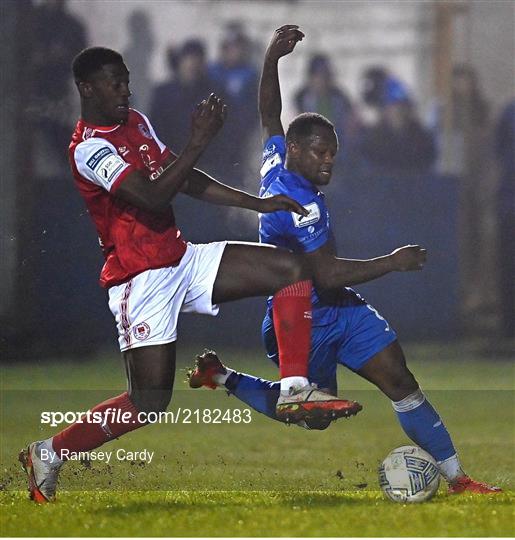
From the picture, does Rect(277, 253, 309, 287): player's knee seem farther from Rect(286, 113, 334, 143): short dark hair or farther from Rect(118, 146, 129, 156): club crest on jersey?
Rect(118, 146, 129, 156): club crest on jersey

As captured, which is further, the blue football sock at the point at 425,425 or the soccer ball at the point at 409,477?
the blue football sock at the point at 425,425

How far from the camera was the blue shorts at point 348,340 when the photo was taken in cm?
720

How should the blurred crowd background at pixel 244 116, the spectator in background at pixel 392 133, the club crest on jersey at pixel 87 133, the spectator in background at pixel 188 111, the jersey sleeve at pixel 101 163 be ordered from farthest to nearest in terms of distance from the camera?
the spectator in background at pixel 392 133 < the blurred crowd background at pixel 244 116 < the spectator in background at pixel 188 111 < the club crest on jersey at pixel 87 133 < the jersey sleeve at pixel 101 163

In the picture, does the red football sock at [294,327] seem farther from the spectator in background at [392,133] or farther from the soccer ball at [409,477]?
the spectator in background at [392,133]

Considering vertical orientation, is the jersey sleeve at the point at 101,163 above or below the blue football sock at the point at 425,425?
above

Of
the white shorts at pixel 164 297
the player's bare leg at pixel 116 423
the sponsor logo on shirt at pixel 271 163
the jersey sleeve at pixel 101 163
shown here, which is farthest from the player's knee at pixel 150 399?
the sponsor logo on shirt at pixel 271 163

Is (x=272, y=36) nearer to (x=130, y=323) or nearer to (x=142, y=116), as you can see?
(x=142, y=116)

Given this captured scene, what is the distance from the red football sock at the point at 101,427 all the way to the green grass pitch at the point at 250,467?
297 millimetres

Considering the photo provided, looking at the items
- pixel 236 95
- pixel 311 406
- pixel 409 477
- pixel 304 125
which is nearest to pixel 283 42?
pixel 236 95

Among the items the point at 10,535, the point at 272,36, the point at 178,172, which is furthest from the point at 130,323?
the point at 272,36

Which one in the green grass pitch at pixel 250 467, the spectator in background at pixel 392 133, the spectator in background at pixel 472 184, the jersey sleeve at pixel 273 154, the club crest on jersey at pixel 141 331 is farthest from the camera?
the spectator in background at pixel 472 184

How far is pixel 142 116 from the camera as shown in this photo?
7.31 metres

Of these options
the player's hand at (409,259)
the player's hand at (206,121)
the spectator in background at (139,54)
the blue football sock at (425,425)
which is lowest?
the blue football sock at (425,425)

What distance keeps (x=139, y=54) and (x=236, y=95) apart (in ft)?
2.00
